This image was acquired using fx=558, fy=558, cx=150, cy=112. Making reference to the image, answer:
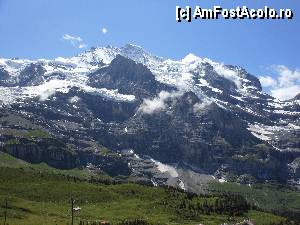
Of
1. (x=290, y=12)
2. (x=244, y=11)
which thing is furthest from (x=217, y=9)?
(x=290, y=12)

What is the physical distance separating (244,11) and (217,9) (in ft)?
23.6

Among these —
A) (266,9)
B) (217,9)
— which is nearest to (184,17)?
(217,9)

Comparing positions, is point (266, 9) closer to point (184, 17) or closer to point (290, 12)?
point (290, 12)

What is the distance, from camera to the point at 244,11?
14512cm

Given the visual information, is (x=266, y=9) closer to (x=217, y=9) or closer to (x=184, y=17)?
(x=217, y=9)

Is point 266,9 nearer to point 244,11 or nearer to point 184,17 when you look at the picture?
point 244,11

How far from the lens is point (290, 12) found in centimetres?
14862

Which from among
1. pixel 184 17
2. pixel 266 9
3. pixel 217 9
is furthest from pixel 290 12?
pixel 184 17

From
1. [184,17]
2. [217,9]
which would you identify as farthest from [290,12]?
[184,17]

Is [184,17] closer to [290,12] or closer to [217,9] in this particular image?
[217,9]

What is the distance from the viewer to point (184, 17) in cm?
14512

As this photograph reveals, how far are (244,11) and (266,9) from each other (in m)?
8.25

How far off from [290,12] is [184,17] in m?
28.7

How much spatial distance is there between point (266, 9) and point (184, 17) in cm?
2296
